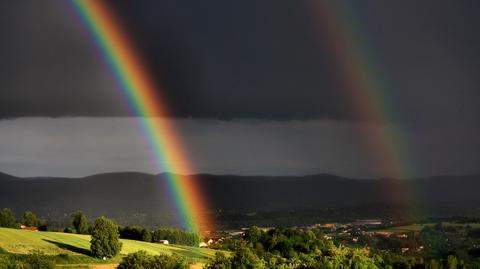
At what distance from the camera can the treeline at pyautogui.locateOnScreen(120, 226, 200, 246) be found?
13688cm

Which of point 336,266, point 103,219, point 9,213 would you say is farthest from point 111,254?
point 9,213

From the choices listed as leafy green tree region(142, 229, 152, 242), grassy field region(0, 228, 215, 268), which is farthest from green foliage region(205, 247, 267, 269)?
leafy green tree region(142, 229, 152, 242)

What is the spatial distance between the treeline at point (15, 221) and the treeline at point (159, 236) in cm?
1772

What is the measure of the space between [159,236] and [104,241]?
56778mm

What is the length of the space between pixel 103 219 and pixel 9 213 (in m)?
47.2

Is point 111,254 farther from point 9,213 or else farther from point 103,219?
point 9,213

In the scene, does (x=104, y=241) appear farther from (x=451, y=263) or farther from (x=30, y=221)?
(x=30, y=221)

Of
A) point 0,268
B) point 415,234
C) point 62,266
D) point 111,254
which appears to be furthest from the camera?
point 415,234

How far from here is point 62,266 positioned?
75.4m

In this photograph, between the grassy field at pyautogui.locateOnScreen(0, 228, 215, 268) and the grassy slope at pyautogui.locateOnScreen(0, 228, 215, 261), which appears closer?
the grassy field at pyautogui.locateOnScreen(0, 228, 215, 268)

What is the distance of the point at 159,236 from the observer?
14225 centimetres

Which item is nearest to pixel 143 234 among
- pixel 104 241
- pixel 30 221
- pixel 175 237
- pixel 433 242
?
pixel 175 237

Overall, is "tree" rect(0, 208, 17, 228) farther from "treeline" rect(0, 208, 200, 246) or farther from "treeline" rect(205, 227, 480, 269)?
"treeline" rect(205, 227, 480, 269)

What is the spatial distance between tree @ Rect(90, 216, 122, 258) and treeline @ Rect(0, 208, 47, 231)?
43.5m
